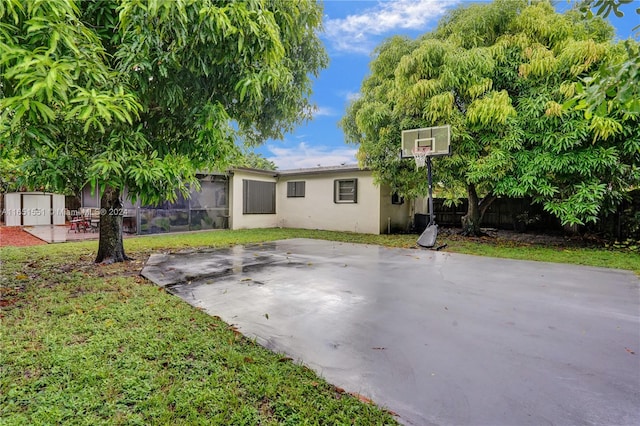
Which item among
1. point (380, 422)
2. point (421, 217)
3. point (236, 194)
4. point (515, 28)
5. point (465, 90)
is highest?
point (515, 28)

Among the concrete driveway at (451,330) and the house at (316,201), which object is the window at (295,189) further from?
the concrete driveway at (451,330)

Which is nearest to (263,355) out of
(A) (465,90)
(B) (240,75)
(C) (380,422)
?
(C) (380,422)

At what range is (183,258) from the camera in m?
6.33

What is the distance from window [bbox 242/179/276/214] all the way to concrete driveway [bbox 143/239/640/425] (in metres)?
6.92

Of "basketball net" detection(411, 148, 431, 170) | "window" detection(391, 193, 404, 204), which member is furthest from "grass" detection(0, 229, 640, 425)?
"window" detection(391, 193, 404, 204)

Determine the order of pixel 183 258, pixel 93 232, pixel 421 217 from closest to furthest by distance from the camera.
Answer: pixel 183 258, pixel 93 232, pixel 421 217

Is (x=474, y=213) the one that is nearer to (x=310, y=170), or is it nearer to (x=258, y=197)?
(x=310, y=170)

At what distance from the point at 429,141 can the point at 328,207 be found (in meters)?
5.20

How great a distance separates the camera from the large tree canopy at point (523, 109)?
6938 mm

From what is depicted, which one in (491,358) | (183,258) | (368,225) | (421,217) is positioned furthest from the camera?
(421,217)

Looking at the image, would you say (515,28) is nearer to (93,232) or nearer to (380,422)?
(380,422)

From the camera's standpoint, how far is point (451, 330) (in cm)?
291

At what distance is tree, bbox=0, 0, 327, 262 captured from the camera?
2213 millimetres

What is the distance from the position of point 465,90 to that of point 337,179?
5.50 meters
